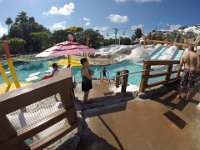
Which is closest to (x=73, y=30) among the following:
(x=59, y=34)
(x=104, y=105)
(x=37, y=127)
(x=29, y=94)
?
(x=59, y=34)

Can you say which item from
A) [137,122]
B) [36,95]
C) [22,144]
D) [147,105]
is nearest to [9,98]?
[36,95]

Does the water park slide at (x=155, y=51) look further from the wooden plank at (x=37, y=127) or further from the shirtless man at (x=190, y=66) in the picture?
the wooden plank at (x=37, y=127)

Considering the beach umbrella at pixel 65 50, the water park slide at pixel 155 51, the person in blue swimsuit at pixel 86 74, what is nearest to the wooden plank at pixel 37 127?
the person in blue swimsuit at pixel 86 74

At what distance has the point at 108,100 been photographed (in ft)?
15.7

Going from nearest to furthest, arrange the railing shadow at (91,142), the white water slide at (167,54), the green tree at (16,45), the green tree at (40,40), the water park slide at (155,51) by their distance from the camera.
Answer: the railing shadow at (91,142), the white water slide at (167,54), the water park slide at (155,51), the green tree at (16,45), the green tree at (40,40)

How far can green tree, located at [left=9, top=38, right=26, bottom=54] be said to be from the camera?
3676 cm

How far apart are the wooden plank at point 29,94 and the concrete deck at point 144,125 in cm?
132

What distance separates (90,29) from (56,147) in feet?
140

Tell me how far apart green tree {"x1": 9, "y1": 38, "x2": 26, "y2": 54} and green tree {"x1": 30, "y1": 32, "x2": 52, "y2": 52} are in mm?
4856

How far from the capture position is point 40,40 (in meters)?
42.8

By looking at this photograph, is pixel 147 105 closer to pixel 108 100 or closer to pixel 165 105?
pixel 165 105

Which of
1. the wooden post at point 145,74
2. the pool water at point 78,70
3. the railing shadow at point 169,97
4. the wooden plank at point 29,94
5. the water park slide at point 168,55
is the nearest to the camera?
the wooden plank at point 29,94

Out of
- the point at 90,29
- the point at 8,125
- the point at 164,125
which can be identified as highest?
the point at 90,29

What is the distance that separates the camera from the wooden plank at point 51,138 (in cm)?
253
